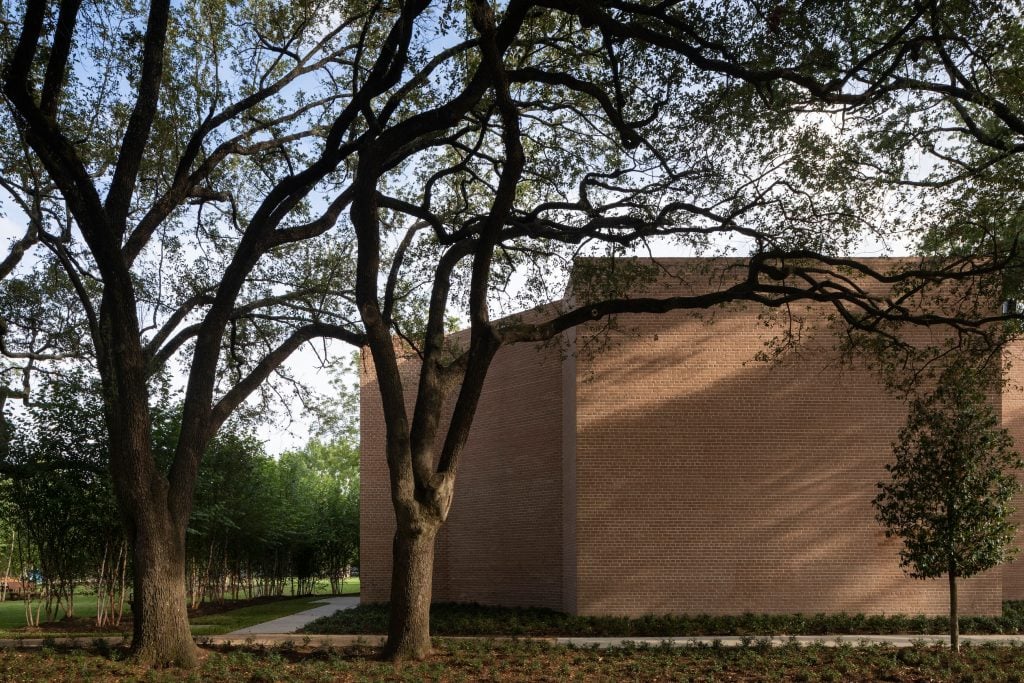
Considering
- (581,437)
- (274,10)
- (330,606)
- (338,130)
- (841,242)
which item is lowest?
(330,606)

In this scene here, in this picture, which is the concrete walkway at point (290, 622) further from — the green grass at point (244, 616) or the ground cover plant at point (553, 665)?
the ground cover plant at point (553, 665)

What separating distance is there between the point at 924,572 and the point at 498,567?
965 centimetres

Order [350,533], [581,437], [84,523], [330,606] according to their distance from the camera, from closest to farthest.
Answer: [581,437] < [84,523] < [330,606] < [350,533]

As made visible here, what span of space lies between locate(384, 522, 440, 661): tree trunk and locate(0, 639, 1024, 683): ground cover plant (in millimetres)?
235

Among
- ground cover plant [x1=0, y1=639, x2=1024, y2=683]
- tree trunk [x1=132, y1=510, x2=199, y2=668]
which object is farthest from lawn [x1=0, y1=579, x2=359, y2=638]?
tree trunk [x1=132, y1=510, x2=199, y2=668]

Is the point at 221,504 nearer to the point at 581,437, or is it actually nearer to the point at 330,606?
the point at 330,606

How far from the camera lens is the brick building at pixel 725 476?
1678 cm

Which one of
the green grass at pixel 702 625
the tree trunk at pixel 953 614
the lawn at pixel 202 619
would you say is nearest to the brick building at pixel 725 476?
the green grass at pixel 702 625

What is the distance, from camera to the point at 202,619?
67.3 feet

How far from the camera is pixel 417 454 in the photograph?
12219 mm

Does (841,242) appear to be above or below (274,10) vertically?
below

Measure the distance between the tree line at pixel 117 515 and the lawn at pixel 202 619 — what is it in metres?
0.56

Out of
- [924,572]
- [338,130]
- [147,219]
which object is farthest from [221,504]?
[924,572]

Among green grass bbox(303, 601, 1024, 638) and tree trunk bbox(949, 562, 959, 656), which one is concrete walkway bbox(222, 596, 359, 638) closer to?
green grass bbox(303, 601, 1024, 638)
